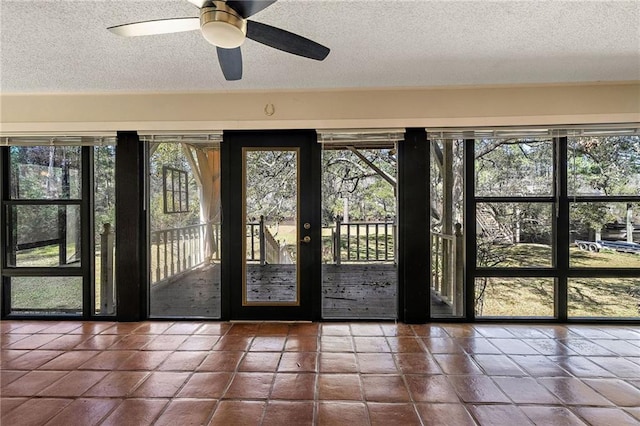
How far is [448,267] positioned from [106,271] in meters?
3.82

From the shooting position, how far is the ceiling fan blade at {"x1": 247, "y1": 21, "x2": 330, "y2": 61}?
6.04ft

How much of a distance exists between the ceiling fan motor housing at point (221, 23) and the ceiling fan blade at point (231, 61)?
10.2 inches

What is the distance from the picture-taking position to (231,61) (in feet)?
7.08

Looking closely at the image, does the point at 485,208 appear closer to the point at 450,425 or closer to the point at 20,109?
the point at 450,425

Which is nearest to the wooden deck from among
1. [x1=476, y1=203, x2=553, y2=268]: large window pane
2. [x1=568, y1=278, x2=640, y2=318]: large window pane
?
[x1=476, y1=203, x2=553, y2=268]: large window pane

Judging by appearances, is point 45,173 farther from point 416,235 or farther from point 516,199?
point 516,199

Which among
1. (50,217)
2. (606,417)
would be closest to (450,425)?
(606,417)

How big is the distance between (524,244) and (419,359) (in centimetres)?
185

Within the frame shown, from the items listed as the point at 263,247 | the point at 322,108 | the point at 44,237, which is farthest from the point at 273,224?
the point at 44,237

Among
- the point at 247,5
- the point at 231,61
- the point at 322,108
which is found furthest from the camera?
the point at 322,108

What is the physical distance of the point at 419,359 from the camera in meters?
2.73

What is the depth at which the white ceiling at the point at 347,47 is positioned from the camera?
6.90 ft

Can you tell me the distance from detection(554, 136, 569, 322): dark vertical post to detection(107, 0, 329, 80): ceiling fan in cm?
289

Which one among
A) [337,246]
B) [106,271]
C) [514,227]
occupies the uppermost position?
[514,227]
